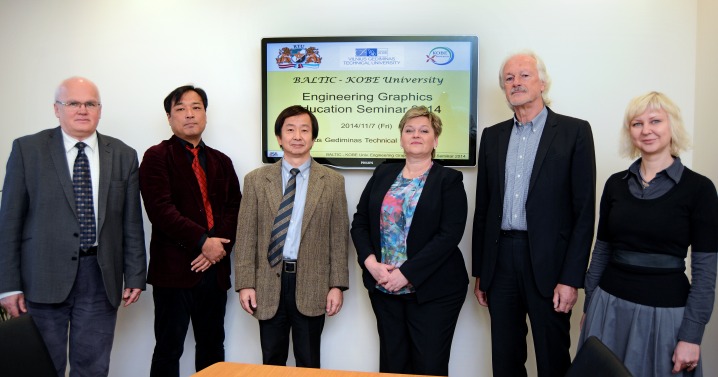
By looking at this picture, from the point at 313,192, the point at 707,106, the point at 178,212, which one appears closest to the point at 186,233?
the point at 178,212

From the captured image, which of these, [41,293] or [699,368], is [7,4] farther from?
[699,368]

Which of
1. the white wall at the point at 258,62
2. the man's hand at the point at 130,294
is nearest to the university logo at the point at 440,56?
the white wall at the point at 258,62

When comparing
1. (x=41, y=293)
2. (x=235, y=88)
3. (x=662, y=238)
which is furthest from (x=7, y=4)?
(x=662, y=238)

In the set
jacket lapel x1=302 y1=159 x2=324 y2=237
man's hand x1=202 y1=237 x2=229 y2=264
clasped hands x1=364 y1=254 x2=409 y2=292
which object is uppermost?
Answer: jacket lapel x1=302 y1=159 x2=324 y2=237

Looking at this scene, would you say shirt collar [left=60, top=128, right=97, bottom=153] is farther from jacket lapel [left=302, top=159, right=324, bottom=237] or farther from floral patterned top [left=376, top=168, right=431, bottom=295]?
floral patterned top [left=376, top=168, right=431, bottom=295]

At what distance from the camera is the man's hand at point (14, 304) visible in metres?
2.32

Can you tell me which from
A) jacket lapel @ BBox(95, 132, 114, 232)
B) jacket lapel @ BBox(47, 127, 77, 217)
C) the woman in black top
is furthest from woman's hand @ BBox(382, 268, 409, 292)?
jacket lapel @ BBox(47, 127, 77, 217)

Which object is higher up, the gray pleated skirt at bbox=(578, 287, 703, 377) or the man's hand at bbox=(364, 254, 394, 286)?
the man's hand at bbox=(364, 254, 394, 286)

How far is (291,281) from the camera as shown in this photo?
7.98ft

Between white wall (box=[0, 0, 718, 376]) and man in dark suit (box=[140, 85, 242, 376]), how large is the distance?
0.45m

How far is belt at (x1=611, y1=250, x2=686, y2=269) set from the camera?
1.88 meters

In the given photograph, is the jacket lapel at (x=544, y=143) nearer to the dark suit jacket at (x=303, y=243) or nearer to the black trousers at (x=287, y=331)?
the dark suit jacket at (x=303, y=243)

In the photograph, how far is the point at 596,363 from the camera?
3.98ft

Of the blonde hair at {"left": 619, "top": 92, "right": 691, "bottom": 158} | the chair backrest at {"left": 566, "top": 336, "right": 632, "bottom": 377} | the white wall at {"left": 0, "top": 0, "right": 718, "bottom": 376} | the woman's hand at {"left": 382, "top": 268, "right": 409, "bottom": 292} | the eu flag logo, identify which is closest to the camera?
the chair backrest at {"left": 566, "top": 336, "right": 632, "bottom": 377}
